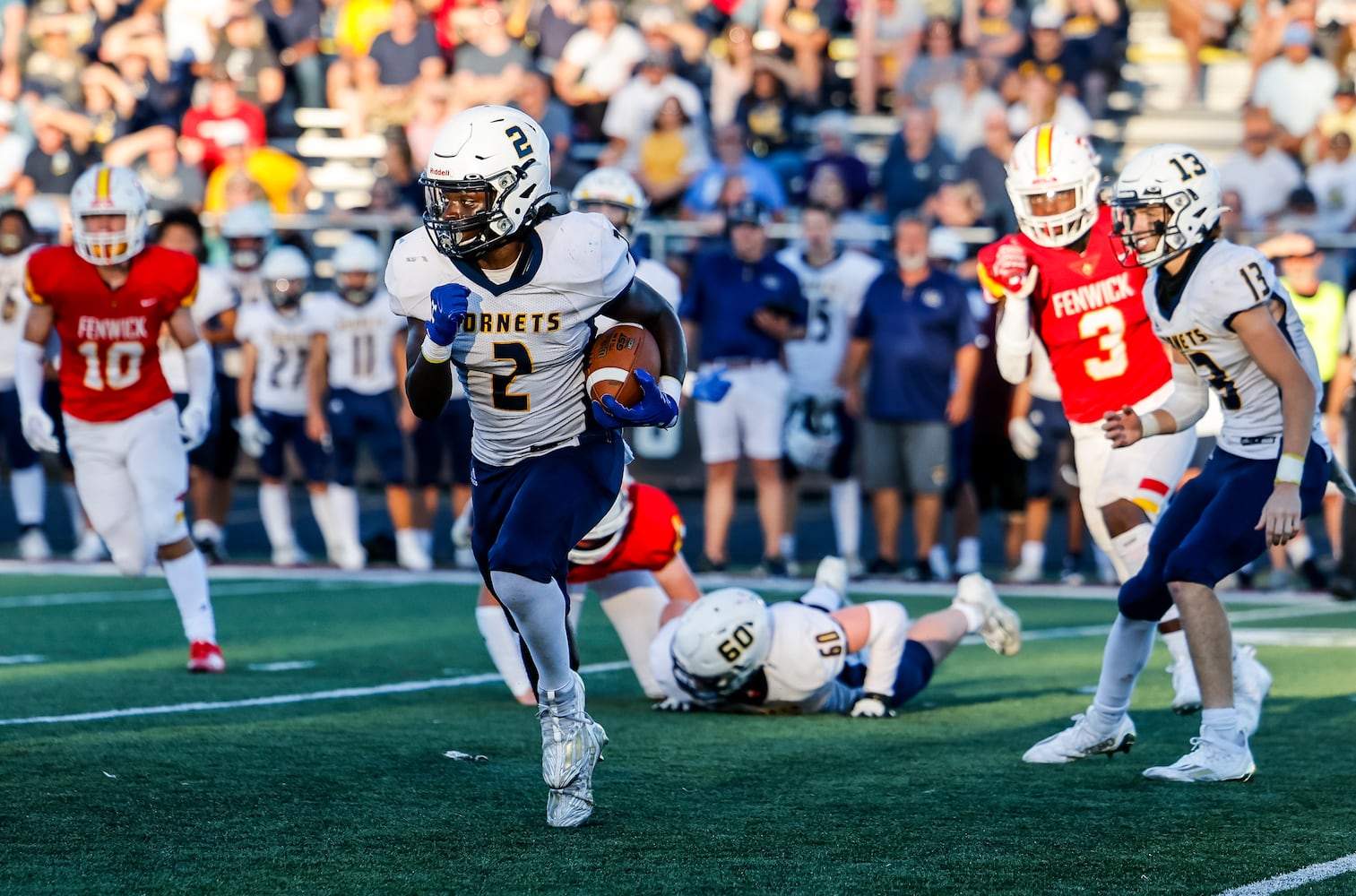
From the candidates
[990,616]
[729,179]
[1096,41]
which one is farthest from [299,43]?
[990,616]

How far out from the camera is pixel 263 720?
6.57 meters

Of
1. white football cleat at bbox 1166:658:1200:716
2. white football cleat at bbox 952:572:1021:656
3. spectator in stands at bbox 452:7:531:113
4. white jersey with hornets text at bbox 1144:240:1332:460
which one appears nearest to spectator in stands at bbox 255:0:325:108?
spectator in stands at bbox 452:7:531:113

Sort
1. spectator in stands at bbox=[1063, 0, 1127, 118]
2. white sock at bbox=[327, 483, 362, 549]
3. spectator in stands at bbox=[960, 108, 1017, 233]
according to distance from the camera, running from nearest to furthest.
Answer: white sock at bbox=[327, 483, 362, 549]
spectator in stands at bbox=[960, 108, 1017, 233]
spectator in stands at bbox=[1063, 0, 1127, 118]

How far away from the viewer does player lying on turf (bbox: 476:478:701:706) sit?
684 centimetres

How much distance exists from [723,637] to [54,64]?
13.9m

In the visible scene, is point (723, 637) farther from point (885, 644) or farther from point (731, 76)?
point (731, 76)

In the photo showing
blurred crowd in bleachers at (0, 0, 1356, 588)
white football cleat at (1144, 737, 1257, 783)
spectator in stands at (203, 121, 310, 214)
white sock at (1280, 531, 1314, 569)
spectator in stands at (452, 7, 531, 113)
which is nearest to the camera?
white football cleat at (1144, 737, 1257, 783)

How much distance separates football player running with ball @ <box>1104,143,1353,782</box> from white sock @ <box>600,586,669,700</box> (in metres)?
1.94

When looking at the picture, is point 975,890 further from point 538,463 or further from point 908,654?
point 908,654

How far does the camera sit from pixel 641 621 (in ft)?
23.7

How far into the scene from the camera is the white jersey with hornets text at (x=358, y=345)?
1286 cm

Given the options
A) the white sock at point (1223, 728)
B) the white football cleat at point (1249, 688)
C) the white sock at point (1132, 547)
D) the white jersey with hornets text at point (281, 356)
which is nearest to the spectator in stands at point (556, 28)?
the white jersey with hornets text at point (281, 356)

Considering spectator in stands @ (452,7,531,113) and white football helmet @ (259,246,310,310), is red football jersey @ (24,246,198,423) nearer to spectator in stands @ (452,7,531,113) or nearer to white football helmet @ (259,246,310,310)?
white football helmet @ (259,246,310,310)

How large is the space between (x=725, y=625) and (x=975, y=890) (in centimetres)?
225
